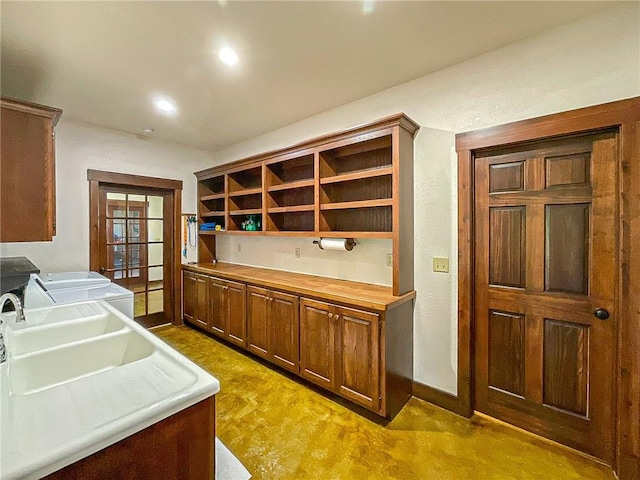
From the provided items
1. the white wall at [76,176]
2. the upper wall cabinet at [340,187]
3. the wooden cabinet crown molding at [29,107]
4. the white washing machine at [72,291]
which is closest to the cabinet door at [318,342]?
the upper wall cabinet at [340,187]

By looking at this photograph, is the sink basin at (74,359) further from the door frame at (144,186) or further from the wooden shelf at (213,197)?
the wooden shelf at (213,197)

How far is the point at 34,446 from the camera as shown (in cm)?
76

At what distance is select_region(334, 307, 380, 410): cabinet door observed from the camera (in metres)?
2.12

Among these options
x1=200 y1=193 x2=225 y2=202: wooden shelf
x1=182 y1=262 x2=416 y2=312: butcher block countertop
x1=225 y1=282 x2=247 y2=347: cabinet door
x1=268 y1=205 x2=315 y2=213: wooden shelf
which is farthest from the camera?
x1=200 y1=193 x2=225 y2=202: wooden shelf

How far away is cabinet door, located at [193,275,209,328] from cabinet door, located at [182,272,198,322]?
6 cm

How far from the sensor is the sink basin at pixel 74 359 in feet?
4.16

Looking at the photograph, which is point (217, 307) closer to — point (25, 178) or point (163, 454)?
point (25, 178)

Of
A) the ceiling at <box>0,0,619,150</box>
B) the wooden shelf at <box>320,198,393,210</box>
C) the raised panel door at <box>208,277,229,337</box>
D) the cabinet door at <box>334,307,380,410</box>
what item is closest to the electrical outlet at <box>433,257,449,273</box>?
the wooden shelf at <box>320,198,393,210</box>

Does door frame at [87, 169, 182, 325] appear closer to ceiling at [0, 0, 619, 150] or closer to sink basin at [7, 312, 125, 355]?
ceiling at [0, 0, 619, 150]

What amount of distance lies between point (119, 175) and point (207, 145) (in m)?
1.26

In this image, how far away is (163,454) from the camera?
93cm

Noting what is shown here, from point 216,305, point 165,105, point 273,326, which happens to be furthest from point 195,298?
point 165,105

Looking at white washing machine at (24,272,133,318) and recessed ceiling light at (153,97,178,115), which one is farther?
recessed ceiling light at (153,97,178,115)

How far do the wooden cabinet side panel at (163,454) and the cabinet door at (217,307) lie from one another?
2549 mm
